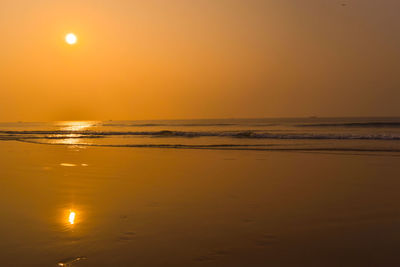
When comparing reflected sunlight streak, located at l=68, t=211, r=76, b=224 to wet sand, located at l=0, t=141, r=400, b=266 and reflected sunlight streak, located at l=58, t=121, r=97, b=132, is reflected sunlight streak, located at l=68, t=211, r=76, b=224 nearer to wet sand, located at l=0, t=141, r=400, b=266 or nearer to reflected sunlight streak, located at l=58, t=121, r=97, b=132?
wet sand, located at l=0, t=141, r=400, b=266

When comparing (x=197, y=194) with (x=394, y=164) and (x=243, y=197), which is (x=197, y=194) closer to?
(x=243, y=197)

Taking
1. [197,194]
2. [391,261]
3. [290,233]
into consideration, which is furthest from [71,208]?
[391,261]

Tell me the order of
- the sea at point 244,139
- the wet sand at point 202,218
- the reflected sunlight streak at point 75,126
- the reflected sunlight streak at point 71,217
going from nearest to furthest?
the wet sand at point 202,218, the reflected sunlight streak at point 71,217, the sea at point 244,139, the reflected sunlight streak at point 75,126

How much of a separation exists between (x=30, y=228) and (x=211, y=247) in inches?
85.5

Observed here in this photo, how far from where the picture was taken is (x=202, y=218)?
4691mm

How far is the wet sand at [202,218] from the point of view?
3.44 metres

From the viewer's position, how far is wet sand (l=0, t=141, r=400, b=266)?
11.3ft

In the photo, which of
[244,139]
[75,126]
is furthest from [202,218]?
[75,126]

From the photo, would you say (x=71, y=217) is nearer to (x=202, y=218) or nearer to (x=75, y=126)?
(x=202, y=218)

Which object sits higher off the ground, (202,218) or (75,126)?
(75,126)

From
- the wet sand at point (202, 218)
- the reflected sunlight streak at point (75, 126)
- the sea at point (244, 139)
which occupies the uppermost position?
the reflected sunlight streak at point (75, 126)

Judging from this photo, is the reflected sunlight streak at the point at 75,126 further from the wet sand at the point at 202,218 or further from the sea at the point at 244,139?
the wet sand at the point at 202,218

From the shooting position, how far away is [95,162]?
445 inches

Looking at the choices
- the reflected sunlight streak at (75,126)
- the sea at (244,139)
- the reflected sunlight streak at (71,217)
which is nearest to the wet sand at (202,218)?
the reflected sunlight streak at (71,217)
